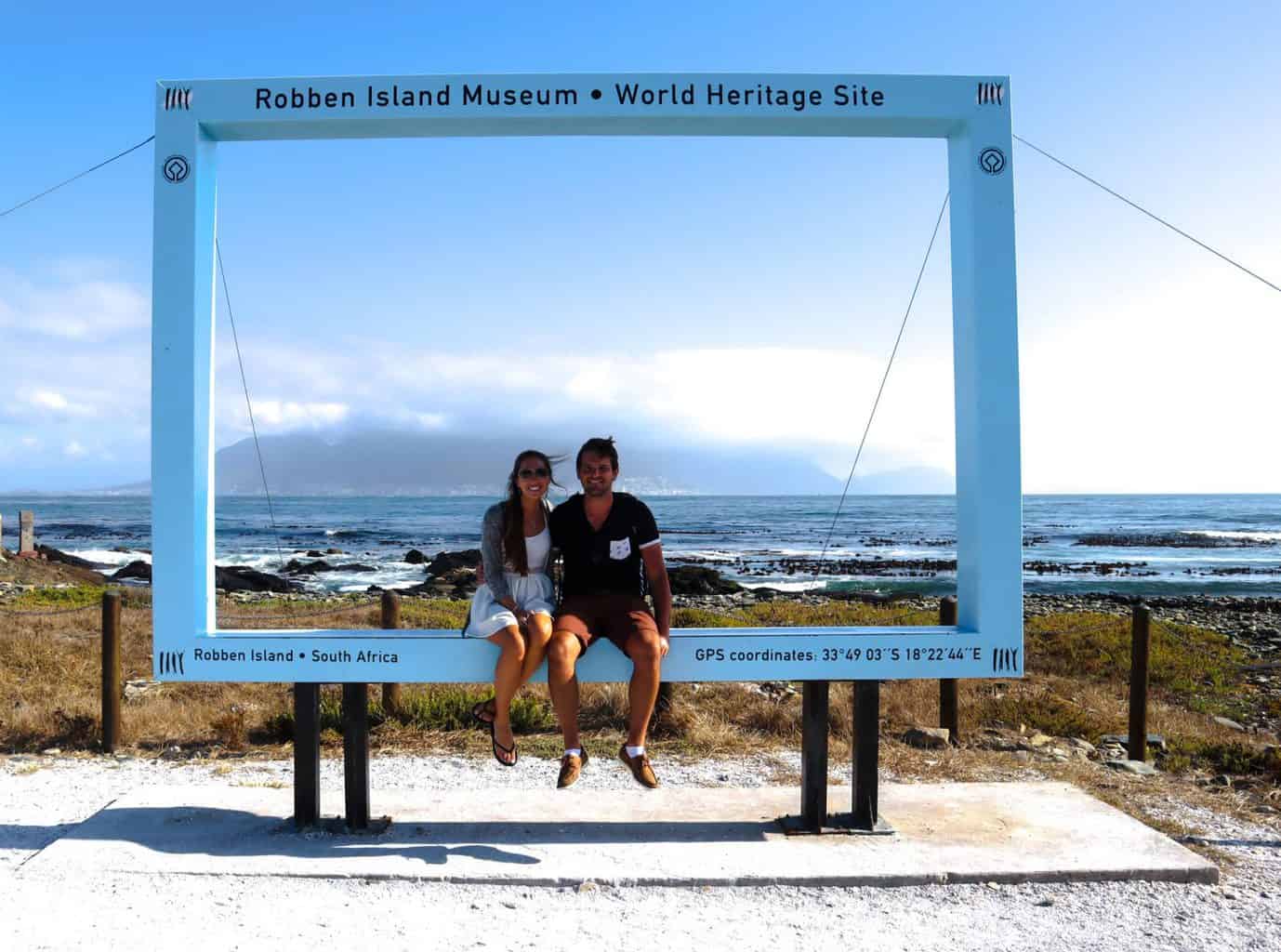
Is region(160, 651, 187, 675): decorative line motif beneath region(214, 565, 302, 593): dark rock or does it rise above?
above

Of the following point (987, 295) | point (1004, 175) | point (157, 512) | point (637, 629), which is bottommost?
point (637, 629)

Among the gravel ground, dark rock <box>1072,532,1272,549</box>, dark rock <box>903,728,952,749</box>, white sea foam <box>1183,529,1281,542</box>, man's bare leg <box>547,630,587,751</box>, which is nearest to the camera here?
the gravel ground

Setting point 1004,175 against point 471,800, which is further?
point 471,800

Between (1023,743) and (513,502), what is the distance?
15.2 ft

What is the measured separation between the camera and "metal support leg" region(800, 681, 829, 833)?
4887 mm

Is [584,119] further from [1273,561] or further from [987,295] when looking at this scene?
[1273,561]

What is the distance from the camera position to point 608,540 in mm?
4629

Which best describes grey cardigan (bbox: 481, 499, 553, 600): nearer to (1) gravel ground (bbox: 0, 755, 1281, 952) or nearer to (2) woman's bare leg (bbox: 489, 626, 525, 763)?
(2) woman's bare leg (bbox: 489, 626, 525, 763)

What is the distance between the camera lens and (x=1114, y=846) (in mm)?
4629

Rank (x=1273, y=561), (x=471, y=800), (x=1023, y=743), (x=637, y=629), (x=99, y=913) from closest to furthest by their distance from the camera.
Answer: (x=99, y=913) < (x=637, y=629) < (x=471, y=800) < (x=1023, y=743) < (x=1273, y=561)

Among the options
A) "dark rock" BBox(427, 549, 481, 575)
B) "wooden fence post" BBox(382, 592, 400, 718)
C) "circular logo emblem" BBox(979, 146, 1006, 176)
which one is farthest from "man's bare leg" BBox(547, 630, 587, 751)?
"dark rock" BBox(427, 549, 481, 575)

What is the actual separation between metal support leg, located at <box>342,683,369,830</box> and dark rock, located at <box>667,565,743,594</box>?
1995 centimetres

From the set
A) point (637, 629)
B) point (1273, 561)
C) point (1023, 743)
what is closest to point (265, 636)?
point (637, 629)

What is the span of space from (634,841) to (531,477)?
69.6 inches
